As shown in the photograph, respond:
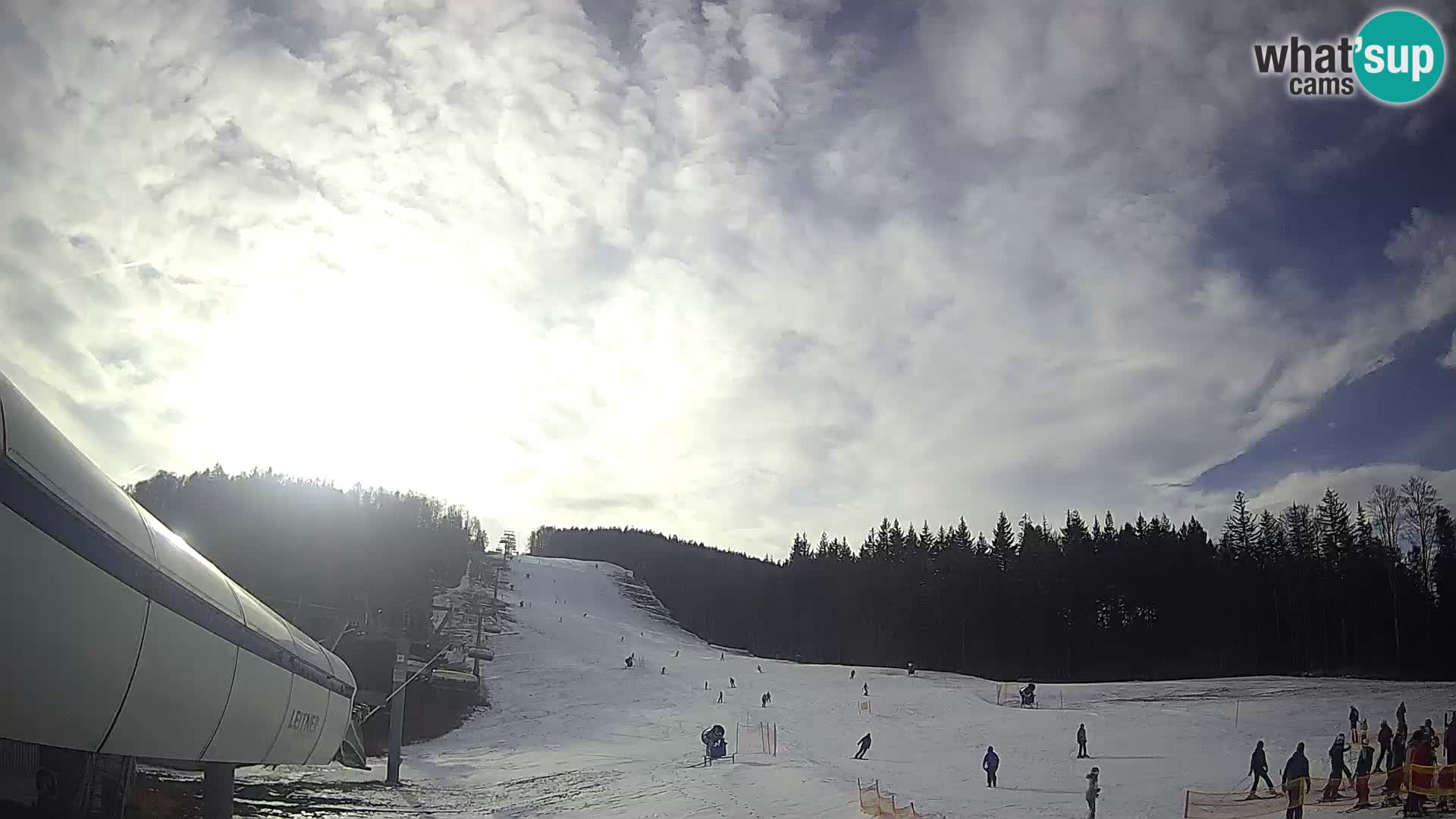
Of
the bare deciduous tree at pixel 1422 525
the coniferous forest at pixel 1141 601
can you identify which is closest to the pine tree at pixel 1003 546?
the coniferous forest at pixel 1141 601

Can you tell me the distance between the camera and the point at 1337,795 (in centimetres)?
2111

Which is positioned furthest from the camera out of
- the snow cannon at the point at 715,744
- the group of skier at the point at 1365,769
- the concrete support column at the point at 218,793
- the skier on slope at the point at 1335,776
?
the snow cannon at the point at 715,744

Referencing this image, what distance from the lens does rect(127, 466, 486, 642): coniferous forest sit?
6044 cm

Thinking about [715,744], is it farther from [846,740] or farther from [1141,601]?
[1141,601]

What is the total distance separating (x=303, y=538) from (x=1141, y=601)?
71.1 metres

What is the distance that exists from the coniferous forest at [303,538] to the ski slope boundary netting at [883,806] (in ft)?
102

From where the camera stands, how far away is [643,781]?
97.8 ft

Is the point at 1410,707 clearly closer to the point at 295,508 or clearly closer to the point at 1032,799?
the point at 1032,799

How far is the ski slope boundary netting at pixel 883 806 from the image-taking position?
21.5m

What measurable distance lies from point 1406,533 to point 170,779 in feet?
179

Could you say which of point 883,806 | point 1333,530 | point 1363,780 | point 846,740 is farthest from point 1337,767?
point 1333,530

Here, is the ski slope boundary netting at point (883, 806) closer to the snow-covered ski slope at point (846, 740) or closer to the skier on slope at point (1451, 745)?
the snow-covered ski slope at point (846, 740)

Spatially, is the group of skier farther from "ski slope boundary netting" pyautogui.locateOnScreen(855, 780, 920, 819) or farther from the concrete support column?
the concrete support column

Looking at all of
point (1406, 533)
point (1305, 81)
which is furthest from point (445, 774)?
point (1406, 533)
